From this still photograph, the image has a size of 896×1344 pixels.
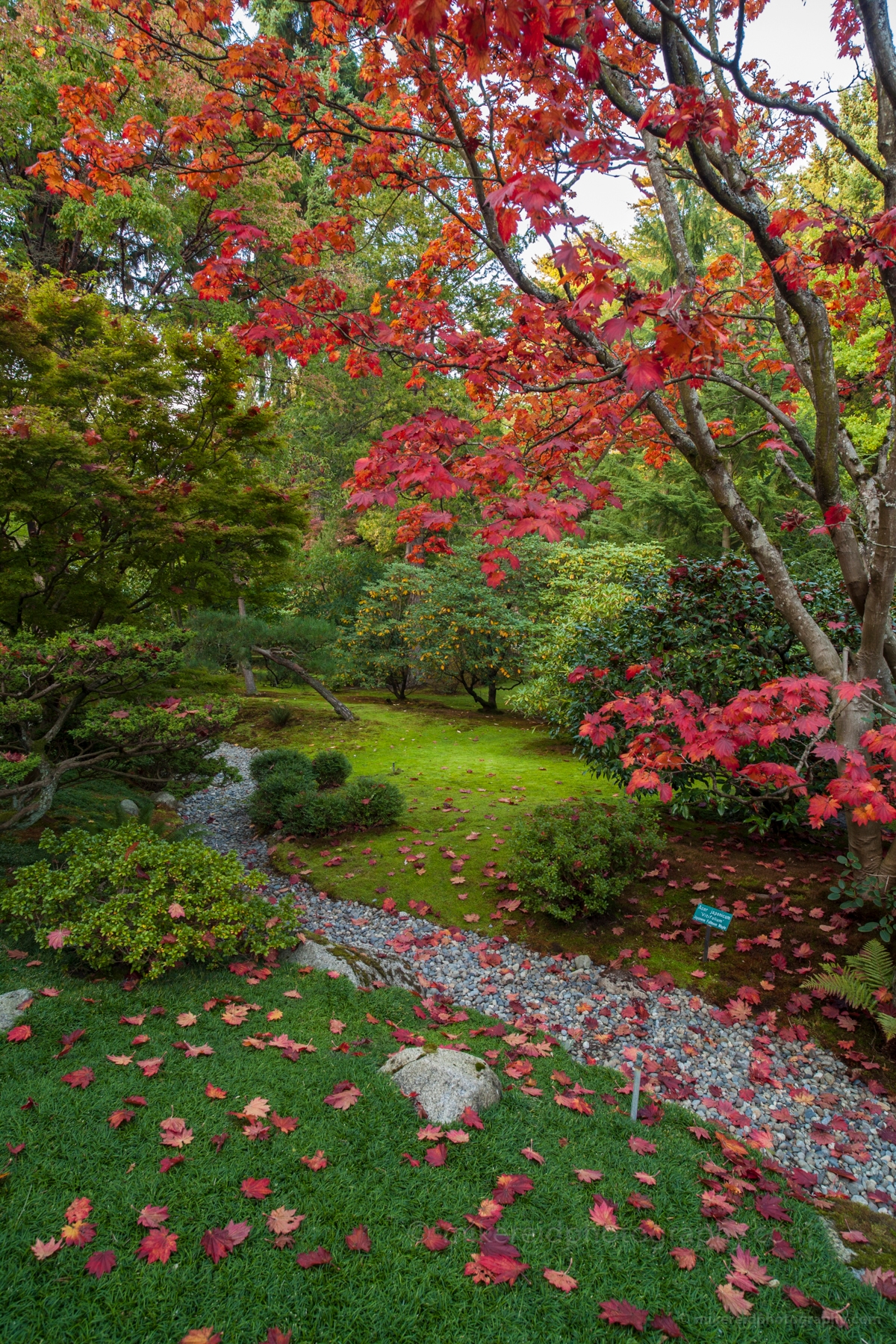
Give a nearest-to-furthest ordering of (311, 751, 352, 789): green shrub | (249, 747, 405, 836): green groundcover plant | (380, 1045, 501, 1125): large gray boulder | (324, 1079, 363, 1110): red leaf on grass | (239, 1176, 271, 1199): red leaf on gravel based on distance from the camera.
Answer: (239, 1176, 271, 1199): red leaf on gravel, (324, 1079, 363, 1110): red leaf on grass, (380, 1045, 501, 1125): large gray boulder, (249, 747, 405, 836): green groundcover plant, (311, 751, 352, 789): green shrub

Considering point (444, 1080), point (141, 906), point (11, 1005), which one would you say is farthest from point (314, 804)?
point (444, 1080)

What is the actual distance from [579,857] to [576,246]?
13.1 ft

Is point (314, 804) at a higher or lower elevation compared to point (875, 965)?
lower

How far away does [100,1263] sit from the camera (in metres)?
1.81

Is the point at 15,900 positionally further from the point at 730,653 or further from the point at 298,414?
the point at 298,414

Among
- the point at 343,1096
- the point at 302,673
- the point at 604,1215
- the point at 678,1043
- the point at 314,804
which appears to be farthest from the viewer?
the point at 302,673

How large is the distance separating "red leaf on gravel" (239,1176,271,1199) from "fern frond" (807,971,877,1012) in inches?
127

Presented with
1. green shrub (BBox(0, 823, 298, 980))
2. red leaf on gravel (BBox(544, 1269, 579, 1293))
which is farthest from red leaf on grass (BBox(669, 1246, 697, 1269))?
green shrub (BBox(0, 823, 298, 980))

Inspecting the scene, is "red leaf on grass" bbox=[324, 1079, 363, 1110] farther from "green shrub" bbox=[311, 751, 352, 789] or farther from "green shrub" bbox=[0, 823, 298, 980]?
"green shrub" bbox=[311, 751, 352, 789]

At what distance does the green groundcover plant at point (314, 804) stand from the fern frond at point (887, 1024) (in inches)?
181

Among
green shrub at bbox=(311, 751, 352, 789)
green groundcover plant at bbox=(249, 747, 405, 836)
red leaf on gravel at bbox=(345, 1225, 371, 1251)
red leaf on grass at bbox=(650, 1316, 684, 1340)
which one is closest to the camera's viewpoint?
red leaf on grass at bbox=(650, 1316, 684, 1340)

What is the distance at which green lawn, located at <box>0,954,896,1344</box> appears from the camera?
1.79 metres

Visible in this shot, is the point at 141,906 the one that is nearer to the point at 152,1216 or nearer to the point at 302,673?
the point at 152,1216

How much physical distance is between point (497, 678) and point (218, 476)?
786 cm
